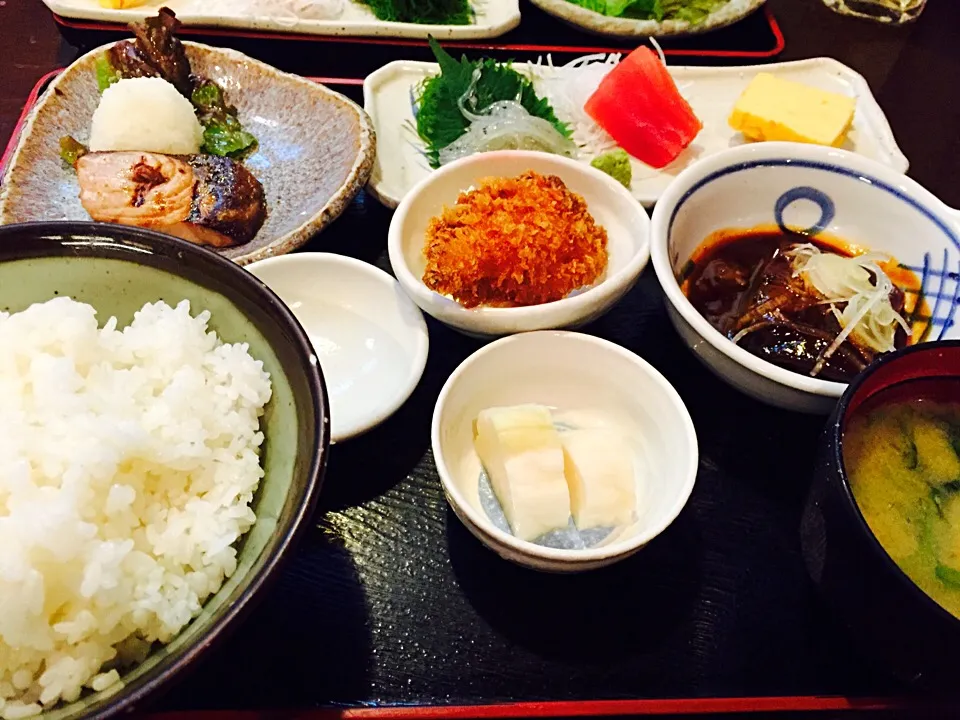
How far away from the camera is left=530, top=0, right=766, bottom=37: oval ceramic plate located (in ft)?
9.55

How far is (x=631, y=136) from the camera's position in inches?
98.9

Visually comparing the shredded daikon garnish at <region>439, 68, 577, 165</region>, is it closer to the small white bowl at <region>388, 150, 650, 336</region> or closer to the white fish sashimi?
the small white bowl at <region>388, 150, 650, 336</region>

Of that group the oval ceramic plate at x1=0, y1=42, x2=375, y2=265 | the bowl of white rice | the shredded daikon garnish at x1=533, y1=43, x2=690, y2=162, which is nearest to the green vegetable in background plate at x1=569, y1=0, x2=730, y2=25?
the shredded daikon garnish at x1=533, y1=43, x2=690, y2=162

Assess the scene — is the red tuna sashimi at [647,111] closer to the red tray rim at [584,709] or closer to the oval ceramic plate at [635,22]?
the oval ceramic plate at [635,22]

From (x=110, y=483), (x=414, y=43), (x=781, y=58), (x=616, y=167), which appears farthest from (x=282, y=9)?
(x=110, y=483)

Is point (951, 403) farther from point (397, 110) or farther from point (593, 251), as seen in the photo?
point (397, 110)

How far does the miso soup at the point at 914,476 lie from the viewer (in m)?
1.28

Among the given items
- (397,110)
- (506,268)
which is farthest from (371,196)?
(506,268)

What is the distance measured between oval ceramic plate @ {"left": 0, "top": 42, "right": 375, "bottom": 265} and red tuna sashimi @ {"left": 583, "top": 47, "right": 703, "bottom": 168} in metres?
0.88

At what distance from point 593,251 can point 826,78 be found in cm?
158

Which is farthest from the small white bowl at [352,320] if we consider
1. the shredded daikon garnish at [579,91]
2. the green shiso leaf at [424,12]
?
the green shiso leaf at [424,12]

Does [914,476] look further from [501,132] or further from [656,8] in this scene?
[656,8]

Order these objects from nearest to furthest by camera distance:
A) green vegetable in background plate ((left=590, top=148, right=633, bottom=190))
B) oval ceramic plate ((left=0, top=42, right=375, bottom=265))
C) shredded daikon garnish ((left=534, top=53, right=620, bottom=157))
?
oval ceramic plate ((left=0, top=42, right=375, bottom=265)) → green vegetable in background plate ((left=590, top=148, right=633, bottom=190)) → shredded daikon garnish ((left=534, top=53, right=620, bottom=157))

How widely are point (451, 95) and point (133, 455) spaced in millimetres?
1807
